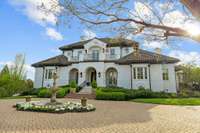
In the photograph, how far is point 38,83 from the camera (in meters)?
30.3

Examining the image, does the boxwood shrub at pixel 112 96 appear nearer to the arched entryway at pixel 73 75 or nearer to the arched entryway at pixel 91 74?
the arched entryway at pixel 91 74

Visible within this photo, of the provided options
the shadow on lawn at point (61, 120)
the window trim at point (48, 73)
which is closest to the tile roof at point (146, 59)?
the window trim at point (48, 73)

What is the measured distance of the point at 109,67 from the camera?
28.1 meters

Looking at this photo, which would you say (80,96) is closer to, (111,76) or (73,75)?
(111,76)

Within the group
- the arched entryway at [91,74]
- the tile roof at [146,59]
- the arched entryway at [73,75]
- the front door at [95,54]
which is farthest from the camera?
the arched entryway at [73,75]

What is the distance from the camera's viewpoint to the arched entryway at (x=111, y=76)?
28781 mm

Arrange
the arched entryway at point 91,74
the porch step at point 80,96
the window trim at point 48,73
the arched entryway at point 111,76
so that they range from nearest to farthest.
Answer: the porch step at point 80,96, the arched entryway at point 111,76, the window trim at point 48,73, the arched entryway at point 91,74

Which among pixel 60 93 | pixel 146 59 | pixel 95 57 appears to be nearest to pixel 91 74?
pixel 95 57

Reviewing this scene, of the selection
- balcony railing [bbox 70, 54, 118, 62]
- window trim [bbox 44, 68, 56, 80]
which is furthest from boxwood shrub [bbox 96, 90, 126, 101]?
window trim [bbox 44, 68, 56, 80]

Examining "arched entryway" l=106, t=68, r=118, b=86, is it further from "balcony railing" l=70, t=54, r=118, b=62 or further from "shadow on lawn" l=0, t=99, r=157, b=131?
"shadow on lawn" l=0, t=99, r=157, b=131

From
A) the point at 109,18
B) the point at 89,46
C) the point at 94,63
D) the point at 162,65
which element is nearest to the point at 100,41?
the point at 89,46

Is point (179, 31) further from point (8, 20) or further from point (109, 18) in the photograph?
point (8, 20)

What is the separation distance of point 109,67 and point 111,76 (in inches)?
78.0

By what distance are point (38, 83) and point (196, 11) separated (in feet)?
A: 99.6
